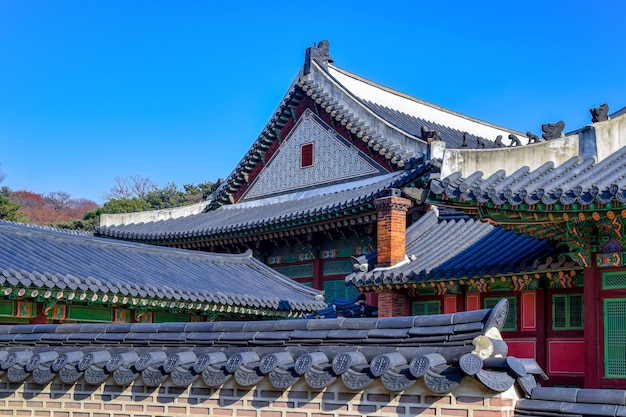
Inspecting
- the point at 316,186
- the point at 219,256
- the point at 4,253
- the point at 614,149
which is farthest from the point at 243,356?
the point at 316,186

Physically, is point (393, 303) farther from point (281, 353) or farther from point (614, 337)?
point (281, 353)

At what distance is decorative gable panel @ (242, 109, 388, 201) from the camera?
23719 millimetres

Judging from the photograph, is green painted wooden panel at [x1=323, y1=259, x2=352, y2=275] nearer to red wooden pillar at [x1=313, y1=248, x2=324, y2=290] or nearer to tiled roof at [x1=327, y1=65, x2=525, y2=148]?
red wooden pillar at [x1=313, y1=248, x2=324, y2=290]

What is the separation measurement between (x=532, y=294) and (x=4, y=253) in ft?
32.9

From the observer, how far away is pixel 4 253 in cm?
1564

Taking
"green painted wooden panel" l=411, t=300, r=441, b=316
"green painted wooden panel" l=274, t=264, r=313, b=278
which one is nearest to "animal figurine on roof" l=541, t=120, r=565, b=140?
"green painted wooden panel" l=411, t=300, r=441, b=316

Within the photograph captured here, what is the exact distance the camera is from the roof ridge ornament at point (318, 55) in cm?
2628

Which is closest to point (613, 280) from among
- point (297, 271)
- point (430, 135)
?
point (430, 135)

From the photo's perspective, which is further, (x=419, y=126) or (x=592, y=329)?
(x=419, y=126)

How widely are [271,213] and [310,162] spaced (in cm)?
253

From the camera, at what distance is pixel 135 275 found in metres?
17.2

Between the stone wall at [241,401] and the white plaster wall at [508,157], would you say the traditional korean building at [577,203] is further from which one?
the stone wall at [241,401]

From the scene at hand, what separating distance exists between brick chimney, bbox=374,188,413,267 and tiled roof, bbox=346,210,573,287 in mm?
264

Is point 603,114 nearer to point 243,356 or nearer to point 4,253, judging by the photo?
point 243,356
